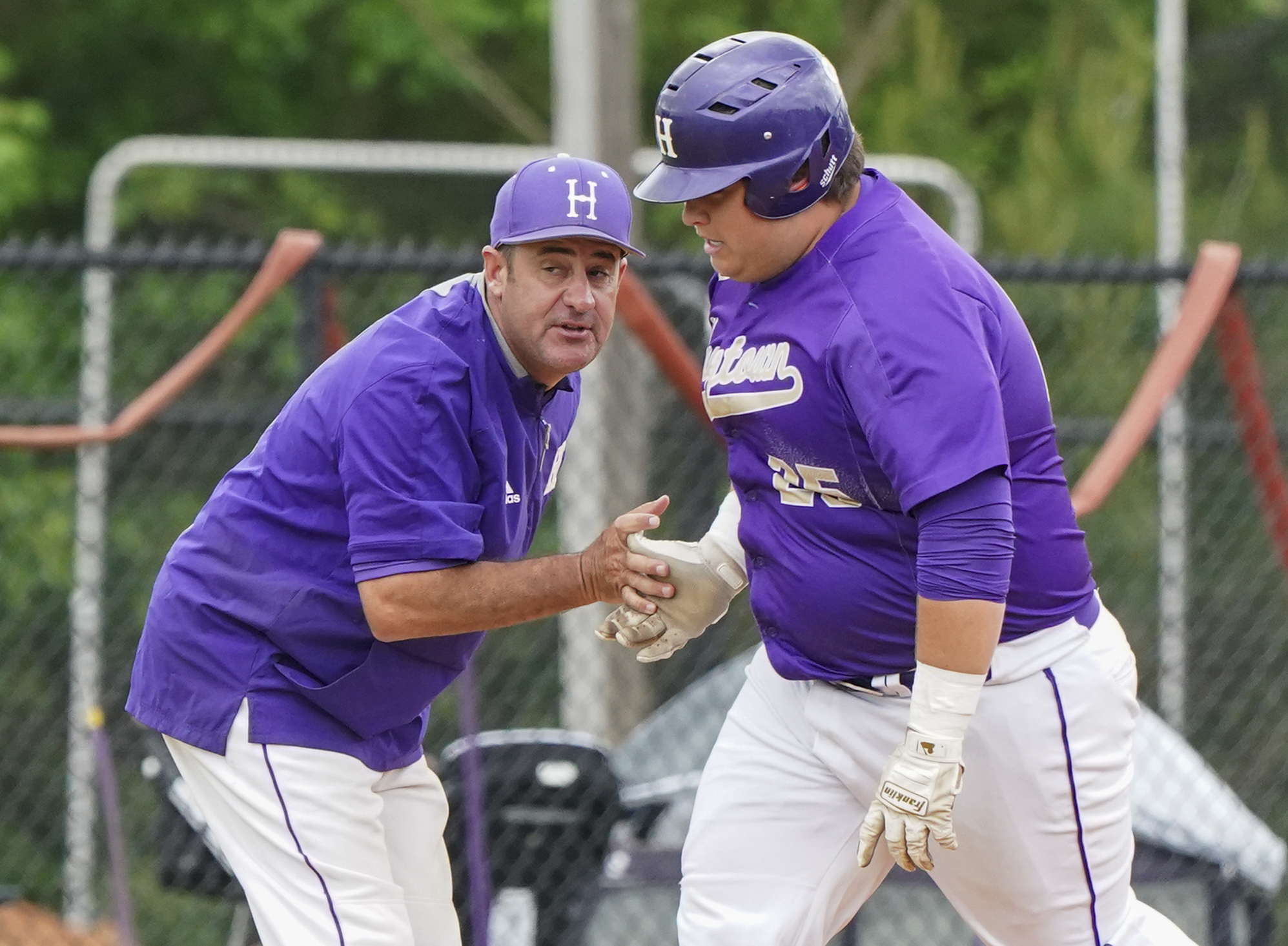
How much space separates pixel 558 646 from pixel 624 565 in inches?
148

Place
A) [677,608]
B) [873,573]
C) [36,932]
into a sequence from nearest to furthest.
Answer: [873,573] < [677,608] < [36,932]

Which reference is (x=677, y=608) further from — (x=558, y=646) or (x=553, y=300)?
(x=558, y=646)

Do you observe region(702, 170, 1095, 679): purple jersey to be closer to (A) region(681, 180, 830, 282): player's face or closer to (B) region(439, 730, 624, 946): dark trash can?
(A) region(681, 180, 830, 282): player's face

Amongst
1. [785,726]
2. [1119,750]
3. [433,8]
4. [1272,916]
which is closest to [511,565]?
[785,726]

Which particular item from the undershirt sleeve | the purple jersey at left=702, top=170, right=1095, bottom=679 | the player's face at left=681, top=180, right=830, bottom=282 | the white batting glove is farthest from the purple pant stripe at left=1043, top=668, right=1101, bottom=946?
the player's face at left=681, top=180, right=830, bottom=282

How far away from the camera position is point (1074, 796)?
302 centimetres

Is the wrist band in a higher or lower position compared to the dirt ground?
higher

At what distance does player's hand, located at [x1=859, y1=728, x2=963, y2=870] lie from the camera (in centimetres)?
281

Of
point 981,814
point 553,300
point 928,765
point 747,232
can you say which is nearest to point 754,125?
point 747,232

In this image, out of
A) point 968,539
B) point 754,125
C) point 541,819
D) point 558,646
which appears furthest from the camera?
point 558,646

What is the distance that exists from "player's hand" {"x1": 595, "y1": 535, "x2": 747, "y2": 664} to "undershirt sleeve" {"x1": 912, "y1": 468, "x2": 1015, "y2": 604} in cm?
60

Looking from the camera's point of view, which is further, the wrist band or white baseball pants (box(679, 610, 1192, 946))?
white baseball pants (box(679, 610, 1192, 946))

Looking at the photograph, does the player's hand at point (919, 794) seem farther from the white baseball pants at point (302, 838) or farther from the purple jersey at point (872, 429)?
the white baseball pants at point (302, 838)

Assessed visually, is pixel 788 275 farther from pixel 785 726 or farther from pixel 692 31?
pixel 692 31
